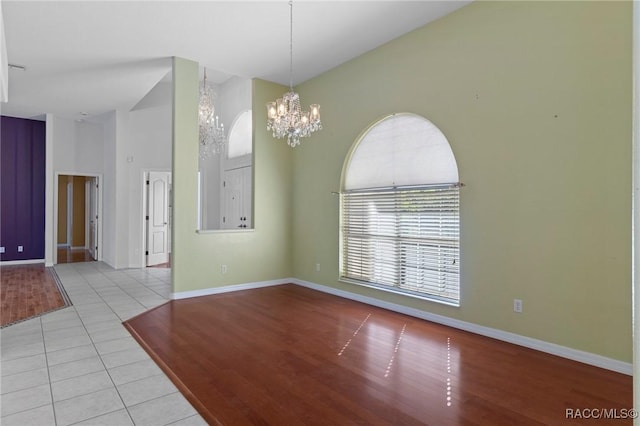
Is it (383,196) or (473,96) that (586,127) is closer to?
(473,96)

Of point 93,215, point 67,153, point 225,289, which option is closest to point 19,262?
point 93,215

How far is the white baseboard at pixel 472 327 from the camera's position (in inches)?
113

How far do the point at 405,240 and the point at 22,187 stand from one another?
8750mm

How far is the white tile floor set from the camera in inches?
85.3

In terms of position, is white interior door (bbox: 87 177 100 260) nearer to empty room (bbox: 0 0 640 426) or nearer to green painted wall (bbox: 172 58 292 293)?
empty room (bbox: 0 0 640 426)

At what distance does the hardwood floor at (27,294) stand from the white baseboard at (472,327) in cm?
161

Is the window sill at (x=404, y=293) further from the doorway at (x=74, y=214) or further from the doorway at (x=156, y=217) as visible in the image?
the doorway at (x=74, y=214)

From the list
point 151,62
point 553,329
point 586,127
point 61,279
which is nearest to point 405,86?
point 586,127

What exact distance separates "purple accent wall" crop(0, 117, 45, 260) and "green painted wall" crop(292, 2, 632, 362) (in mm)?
8484

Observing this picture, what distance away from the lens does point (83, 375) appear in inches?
106

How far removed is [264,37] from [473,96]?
8.66 ft

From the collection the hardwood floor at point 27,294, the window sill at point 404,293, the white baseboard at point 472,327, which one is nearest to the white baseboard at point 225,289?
the white baseboard at point 472,327

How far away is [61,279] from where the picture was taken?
253 inches

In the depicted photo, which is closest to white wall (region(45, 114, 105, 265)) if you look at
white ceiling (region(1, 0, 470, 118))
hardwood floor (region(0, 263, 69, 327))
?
hardwood floor (region(0, 263, 69, 327))
